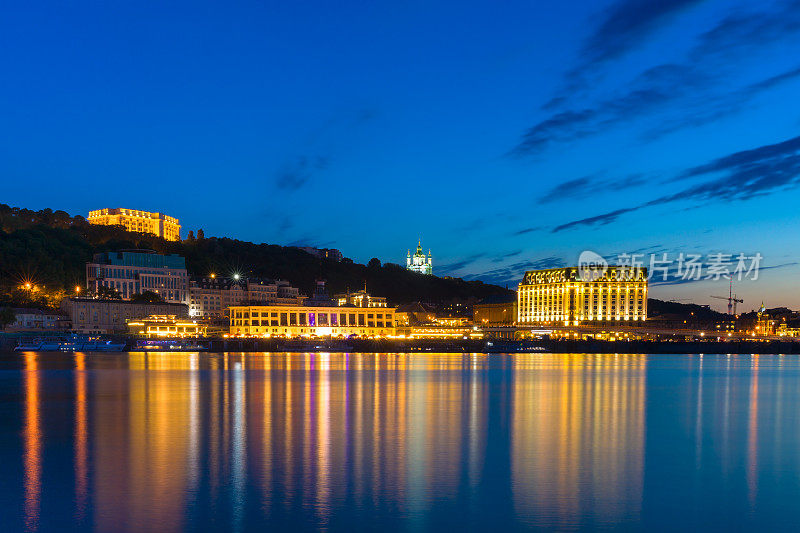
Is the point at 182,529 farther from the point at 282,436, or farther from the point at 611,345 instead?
the point at 611,345

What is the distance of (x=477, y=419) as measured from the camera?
2630 centimetres

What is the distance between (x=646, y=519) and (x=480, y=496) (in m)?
3.01

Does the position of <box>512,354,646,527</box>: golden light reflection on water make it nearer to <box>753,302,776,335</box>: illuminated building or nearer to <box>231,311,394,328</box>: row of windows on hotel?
<box>231,311,394,328</box>: row of windows on hotel

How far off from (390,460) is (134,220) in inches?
6142

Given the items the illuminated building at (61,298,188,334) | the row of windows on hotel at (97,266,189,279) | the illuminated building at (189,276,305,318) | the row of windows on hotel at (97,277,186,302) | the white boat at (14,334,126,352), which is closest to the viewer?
the white boat at (14,334,126,352)

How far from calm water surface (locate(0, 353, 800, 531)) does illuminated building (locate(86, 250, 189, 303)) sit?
8835cm

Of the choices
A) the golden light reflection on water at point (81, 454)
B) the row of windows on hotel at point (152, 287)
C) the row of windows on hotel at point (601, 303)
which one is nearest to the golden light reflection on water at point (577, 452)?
the golden light reflection on water at point (81, 454)

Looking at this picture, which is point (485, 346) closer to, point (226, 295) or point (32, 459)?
point (226, 295)

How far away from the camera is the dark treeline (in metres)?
118

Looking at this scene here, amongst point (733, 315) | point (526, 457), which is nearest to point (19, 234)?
point (526, 457)

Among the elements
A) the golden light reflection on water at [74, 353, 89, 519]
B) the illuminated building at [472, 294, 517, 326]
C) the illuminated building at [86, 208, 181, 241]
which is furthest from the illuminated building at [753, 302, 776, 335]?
the golden light reflection on water at [74, 353, 89, 519]

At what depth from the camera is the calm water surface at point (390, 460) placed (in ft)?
43.9

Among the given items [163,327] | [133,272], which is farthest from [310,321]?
[133,272]

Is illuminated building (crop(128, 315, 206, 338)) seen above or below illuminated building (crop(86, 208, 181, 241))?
below
